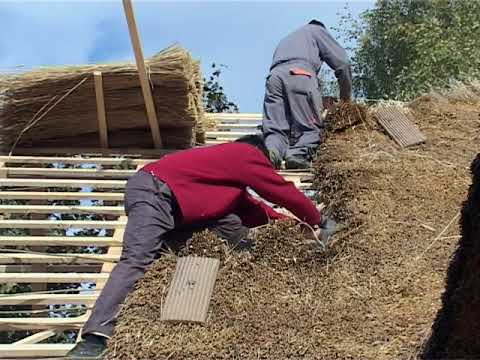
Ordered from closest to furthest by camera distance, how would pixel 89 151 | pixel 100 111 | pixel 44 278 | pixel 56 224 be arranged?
1. pixel 44 278
2. pixel 56 224
3. pixel 100 111
4. pixel 89 151

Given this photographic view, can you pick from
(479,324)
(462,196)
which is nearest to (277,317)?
(479,324)

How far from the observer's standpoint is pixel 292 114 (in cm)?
616

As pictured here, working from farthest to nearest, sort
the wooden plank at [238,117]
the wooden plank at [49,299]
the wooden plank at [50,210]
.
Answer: the wooden plank at [238,117] → the wooden plank at [50,210] → the wooden plank at [49,299]

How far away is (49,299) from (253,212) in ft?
4.00

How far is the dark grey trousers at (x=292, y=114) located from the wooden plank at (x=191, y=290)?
206 cm

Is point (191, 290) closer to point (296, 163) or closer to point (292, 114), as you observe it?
point (296, 163)

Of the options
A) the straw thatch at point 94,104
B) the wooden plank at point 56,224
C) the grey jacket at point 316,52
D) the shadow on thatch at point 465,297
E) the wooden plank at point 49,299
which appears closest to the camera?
the shadow on thatch at point 465,297

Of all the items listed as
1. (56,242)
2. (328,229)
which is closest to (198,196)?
(328,229)

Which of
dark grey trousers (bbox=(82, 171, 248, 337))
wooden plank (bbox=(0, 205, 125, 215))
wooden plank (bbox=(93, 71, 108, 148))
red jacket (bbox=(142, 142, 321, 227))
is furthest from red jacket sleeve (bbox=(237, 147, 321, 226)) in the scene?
wooden plank (bbox=(93, 71, 108, 148))

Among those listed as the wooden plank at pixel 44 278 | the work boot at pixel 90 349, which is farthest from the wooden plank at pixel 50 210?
the work boot at pixel 90 349

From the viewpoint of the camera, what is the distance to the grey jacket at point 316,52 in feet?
21.6

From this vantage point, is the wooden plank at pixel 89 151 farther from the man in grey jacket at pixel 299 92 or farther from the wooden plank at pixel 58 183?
the man in grey jacket at pixel 299 92

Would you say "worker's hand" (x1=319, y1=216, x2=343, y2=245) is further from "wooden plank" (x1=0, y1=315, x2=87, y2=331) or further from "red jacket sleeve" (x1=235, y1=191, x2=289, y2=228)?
"wooden plank" (x1=0, y1=315, x2=87, y2=331)

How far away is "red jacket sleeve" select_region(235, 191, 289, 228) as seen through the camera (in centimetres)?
445
